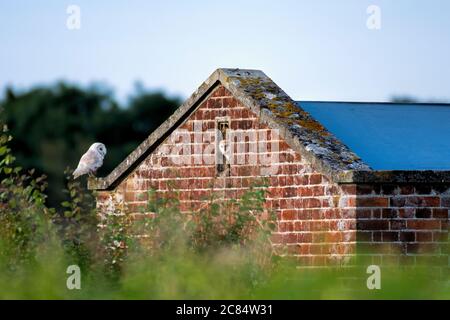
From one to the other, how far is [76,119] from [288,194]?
152 feet

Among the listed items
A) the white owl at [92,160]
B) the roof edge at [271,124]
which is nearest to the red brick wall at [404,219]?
the roof edge at [271,124]

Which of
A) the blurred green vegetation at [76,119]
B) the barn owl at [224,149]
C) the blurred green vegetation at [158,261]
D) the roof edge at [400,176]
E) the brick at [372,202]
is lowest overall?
the blurred green vegetation at [158,261]

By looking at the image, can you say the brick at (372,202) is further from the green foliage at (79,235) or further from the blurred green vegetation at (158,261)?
the green foliage at (79,235)

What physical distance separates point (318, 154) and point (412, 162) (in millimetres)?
1552

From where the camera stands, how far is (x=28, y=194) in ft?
47.0

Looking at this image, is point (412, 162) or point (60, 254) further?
point (412, 162)

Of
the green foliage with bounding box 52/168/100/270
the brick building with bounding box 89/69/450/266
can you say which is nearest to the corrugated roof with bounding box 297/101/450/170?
the brick building with bounding box 89/69/450/266

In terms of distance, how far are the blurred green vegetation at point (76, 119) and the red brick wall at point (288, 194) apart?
37.9 m

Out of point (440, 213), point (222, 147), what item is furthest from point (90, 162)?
point (440, 213)

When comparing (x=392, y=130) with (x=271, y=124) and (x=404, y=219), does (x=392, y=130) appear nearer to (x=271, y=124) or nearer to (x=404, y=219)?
(x=271, y=124)

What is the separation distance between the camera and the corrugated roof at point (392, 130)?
58.3 feet

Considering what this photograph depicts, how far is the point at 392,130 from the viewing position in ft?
61.6
